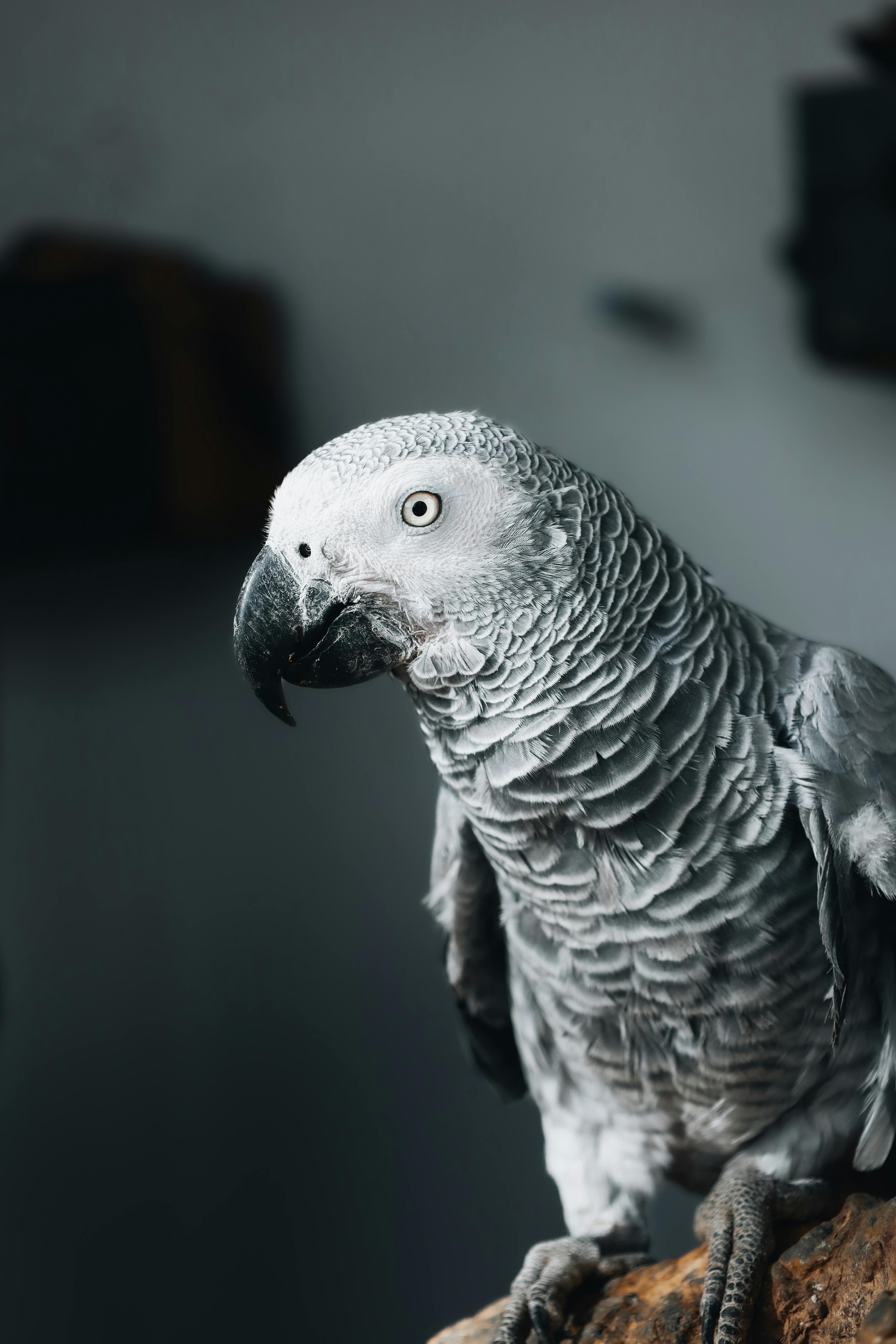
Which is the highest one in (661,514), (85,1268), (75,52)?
(75,52)

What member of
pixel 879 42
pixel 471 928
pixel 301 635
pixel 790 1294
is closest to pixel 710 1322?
pixel 790 1294

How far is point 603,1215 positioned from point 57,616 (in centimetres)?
106

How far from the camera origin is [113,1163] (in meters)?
1.48

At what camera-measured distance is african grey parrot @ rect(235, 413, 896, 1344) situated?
75 cm

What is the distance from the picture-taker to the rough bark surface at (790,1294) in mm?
738

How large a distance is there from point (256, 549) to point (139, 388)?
0.28 m

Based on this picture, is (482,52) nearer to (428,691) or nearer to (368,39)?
(368,39)

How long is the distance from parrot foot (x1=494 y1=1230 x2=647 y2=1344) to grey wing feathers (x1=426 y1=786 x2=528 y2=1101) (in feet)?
0.74

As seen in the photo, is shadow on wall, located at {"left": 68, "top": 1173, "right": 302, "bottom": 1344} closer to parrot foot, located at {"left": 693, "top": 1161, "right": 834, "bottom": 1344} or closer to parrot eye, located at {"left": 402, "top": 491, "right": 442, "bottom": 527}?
parrot foot, located at {"left": 693, "top": 1161, "right": 834, "bottom": 1344}

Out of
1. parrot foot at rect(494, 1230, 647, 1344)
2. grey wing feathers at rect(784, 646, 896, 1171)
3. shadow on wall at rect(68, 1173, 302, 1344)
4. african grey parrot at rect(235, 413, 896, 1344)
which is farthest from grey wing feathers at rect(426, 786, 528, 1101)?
shadow on wall at rect(68, 1173, 302, 1344)

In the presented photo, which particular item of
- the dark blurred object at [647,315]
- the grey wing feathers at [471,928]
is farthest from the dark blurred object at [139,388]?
the grey wing feathers at [471,928]

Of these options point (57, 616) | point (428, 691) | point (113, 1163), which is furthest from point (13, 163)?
point (113, 1163)

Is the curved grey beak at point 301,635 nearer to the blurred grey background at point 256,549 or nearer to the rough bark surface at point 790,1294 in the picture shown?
the rough bark surface at point 790,1294

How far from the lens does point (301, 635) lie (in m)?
0.76
